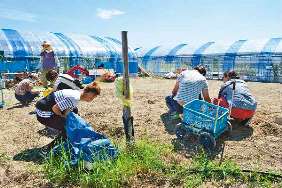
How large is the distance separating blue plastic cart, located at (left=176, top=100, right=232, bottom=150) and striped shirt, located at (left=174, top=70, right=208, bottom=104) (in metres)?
0.58

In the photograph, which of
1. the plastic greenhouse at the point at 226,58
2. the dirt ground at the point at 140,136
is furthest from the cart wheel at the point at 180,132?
the plastic greenhouse at the point at 226,58

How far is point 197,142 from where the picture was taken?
6.83m

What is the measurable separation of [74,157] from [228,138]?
3162 mm

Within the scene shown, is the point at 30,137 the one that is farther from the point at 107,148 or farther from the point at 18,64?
the point at 18,64

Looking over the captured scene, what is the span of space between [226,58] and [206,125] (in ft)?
71.4

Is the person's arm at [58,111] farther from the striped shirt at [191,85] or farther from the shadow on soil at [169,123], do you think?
the striped shirt at [191,85]

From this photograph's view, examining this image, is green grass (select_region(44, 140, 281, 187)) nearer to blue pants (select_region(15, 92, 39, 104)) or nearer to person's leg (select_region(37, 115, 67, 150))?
person's leg (select_region(37, 115, 67, 150))

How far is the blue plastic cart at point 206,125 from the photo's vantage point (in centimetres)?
628

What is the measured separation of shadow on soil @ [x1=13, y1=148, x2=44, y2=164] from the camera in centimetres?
612

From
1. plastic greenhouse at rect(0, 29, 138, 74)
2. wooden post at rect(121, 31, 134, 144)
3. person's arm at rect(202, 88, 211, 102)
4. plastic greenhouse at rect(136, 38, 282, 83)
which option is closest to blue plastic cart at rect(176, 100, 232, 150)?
person's arm at rect(202, 88, 211, 102)

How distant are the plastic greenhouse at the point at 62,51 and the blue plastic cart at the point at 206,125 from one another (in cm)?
1521

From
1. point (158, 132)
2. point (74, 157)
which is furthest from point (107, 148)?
point (158, 132)

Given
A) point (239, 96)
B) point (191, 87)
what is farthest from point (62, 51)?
point (239, 96)

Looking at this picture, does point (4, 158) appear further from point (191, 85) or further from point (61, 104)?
point (191, 85)
